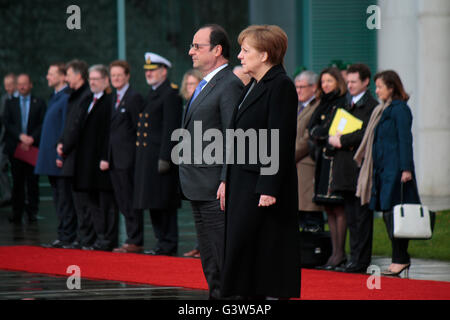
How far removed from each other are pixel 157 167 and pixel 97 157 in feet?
2.70

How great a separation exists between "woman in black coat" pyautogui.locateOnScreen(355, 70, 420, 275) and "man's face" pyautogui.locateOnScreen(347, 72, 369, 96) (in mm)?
307

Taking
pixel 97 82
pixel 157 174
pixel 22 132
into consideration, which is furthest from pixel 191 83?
pixel 22 132

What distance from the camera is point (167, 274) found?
8.76 m

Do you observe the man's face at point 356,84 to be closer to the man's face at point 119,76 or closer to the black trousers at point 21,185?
the man's face at point 119,76

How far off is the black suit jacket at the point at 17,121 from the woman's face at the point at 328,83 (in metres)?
5.79

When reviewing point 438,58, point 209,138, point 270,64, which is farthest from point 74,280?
point 438,58

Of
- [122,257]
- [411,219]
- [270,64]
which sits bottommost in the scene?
[122,257]

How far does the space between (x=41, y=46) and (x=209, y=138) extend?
1436 cm

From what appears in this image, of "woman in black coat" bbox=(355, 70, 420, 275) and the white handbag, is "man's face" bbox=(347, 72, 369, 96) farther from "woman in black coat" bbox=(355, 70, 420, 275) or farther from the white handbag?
the white handbag

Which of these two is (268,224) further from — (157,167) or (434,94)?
(434,94)

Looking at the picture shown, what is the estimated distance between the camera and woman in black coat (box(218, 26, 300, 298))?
5.70 meters

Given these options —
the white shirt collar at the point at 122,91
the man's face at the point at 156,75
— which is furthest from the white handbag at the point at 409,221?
the white shirt collar at the point at 122,91

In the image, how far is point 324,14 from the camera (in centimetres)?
1877
